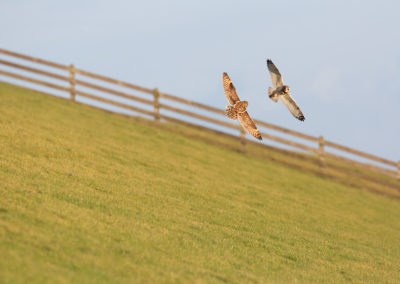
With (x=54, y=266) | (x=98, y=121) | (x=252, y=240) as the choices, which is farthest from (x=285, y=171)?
(x=54, y=266)

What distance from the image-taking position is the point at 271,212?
1503cm

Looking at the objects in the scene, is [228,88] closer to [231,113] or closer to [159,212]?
[231,113]

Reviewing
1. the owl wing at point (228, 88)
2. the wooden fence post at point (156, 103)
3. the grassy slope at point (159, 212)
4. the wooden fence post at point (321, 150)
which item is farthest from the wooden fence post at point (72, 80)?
the owl wing at point (228, 88)

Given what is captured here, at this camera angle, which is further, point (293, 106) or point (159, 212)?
point (159, 212)

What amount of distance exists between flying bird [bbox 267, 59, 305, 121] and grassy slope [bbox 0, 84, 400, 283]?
2552 mm

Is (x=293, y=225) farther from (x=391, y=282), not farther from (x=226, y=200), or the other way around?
(x=391, y=282)

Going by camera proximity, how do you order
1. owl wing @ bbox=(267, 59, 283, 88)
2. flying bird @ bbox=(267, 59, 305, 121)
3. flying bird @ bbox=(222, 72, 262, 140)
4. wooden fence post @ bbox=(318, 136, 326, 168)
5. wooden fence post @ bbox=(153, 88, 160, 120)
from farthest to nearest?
wooden fence post @ bbox=(318, 136, 326, 168), wooden fence post @ bbox=(153, 88, 160, 120), owl wing @ bbox=(267, 59, 283, 88), flying bird @ bbox=(267, 59, 305, 121), flying bird @ bbox=(222, 72, 262, 140)

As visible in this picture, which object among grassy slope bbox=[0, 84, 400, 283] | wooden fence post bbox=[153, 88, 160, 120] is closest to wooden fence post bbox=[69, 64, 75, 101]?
grassy slope bbox=[0, 84, 400, 283]

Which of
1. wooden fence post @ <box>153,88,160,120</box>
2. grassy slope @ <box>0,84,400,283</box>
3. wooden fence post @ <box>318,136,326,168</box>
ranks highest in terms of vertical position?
wooden fence post @ <box>153,88,160,120</box>

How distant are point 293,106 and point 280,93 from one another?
38 centimetres

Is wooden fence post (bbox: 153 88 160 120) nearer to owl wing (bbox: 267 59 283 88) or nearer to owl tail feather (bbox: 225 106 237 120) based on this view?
owl wing (bbox: 267 59 283 88)

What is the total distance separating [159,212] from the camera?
A: 37.7 ft

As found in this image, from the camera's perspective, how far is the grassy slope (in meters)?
8.13

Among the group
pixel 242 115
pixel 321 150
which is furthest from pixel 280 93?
pixel 321 150
